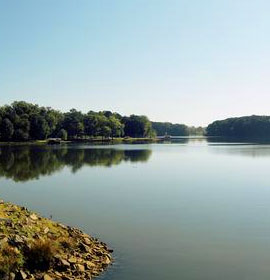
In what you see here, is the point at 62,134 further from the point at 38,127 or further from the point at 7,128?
the point at 7,128

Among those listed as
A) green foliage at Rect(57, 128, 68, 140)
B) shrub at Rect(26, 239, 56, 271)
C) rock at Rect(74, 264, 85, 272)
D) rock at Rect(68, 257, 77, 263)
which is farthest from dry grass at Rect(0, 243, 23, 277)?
green foliage at Rect(57, 128, 68, 140)

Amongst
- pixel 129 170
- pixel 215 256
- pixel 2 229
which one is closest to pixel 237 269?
pixel 215 256

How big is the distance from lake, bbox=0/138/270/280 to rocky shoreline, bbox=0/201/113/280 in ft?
3.29

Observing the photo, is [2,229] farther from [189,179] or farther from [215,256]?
[189,179]

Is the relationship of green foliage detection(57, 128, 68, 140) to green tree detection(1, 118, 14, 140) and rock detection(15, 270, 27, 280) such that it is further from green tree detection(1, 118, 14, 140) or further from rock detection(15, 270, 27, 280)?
rock detection(15, 270, 27, 280)

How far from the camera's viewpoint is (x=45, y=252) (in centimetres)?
1794

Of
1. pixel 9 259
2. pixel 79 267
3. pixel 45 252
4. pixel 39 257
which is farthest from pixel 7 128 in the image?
pixel 9 259

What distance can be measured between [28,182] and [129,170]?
18.8 metres

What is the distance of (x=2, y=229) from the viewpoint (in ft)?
63.3

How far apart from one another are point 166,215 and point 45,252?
1365 centimetres

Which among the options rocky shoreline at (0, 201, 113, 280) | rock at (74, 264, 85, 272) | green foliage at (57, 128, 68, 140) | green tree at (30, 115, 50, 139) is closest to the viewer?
rocky shoreline at (0, 201, 113, 280)

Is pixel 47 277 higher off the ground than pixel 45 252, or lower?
lower

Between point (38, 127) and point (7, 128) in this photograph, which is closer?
point (7, 128)

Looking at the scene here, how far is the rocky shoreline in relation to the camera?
17.0 metres
